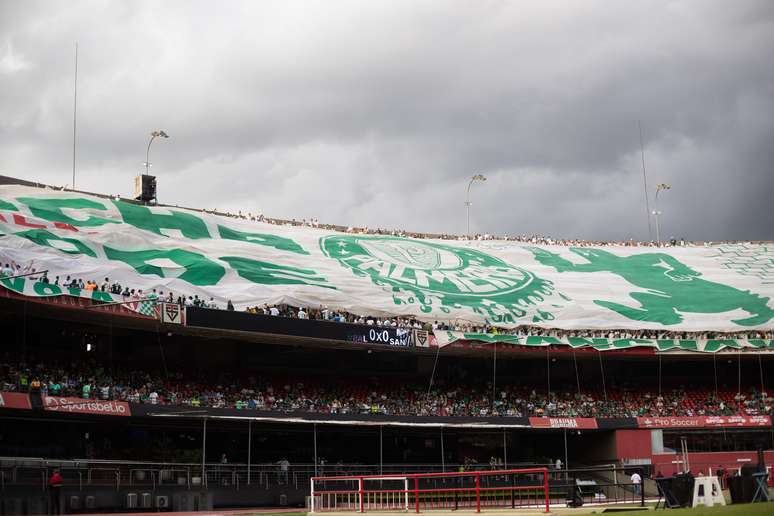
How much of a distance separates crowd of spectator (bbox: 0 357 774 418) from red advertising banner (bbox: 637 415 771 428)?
98cm

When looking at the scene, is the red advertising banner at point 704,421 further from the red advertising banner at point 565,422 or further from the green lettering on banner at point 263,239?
the green lettering on banner at point 263,239

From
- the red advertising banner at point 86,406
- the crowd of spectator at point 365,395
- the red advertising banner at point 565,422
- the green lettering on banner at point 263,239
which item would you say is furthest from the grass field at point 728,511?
the green lettering on banner at point 263,239

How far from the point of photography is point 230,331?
50344 millimetres

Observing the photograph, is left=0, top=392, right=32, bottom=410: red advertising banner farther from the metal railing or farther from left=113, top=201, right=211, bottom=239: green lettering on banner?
left=113, top=201, right=211, bottom=239: green lettering on banner

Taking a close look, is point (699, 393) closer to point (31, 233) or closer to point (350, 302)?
point (350, 302)

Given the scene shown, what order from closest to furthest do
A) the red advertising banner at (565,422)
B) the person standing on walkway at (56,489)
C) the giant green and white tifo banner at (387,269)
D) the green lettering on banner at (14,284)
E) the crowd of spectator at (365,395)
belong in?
the person standing on walkway at (56,489)
the green lettering on banner at (14,284)
the crowd of spectator at (365,395)
the giant green and white tifo banner at (387,269)
the red advertising banner at (565,422)

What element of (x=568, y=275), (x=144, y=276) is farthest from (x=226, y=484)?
(x=568, y=275)

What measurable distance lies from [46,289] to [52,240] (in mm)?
8375

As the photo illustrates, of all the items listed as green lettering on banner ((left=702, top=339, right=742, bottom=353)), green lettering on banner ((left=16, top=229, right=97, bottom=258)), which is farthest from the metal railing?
green lettering on banner ((left=702, top=339, right=742, bottom=353))

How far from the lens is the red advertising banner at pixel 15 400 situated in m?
40.1

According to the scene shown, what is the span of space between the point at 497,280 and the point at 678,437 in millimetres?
15706

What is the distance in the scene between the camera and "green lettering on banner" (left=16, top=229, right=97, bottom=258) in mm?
50562

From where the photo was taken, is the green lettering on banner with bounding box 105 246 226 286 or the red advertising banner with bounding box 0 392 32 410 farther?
the green lettering on banner with bounding box 105 246 226 286

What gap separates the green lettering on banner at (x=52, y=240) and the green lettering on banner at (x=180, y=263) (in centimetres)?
136
